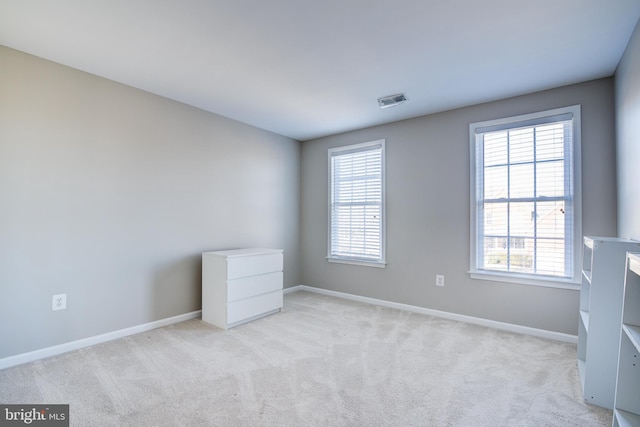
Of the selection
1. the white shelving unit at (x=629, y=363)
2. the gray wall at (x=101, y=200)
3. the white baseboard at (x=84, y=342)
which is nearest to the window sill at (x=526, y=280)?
the white shelving unit at (x=629, y=363)

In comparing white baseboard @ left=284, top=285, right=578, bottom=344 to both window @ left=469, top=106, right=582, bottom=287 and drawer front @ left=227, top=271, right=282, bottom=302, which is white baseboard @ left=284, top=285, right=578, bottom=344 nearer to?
window @ left=469, top=106, right=582, bottom=287

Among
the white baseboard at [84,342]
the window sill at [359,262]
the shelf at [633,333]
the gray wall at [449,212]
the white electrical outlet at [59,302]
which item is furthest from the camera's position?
the window sill at [359,262]

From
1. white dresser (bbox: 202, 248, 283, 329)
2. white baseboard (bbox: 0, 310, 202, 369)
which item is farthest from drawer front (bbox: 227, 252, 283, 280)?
white baseboard (bbox: 0, 310, 202, 369)

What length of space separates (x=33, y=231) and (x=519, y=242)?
4.42 meters

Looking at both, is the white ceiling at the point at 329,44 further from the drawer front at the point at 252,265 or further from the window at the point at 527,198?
the drawer front at the point at 252,265

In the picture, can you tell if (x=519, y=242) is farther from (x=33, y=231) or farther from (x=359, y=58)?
(x=33, y=231)

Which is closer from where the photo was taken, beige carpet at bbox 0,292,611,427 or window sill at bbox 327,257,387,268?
beige carpet at bbox 0,292,611,427

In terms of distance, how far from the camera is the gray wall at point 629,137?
79.4 inches

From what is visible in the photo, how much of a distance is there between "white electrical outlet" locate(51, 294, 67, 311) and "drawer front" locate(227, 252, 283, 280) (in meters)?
1.35

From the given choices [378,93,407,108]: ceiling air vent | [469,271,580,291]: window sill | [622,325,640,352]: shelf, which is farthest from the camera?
[378,93,407,108]: ceiling air vent

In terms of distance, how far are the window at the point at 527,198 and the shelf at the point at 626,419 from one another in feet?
6.13

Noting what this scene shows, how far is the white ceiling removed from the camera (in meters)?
1.88

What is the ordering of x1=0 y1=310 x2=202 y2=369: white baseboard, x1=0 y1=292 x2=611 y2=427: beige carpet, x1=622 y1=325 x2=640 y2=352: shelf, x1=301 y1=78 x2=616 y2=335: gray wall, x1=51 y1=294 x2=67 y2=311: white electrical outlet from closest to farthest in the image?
x1=622 y1=325 x2=640 y2=352: shelf → x1=0 y1=292 x2=611 y2=427: beige carpet → x1=0 y1=310 x2=202 y2=369: white baseboard → x1=51 y1=294 x2=67 y2=311: white electrical outlet → x1=301 y1=78 x2=616 y2=335: gray wall

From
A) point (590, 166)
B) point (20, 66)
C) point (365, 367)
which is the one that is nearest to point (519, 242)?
point (590, 166)
